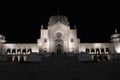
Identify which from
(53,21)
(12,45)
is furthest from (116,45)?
(12,45)

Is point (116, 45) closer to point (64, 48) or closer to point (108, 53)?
point (108, 53)

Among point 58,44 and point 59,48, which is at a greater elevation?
point 58,44

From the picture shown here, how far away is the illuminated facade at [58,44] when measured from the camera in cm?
5297

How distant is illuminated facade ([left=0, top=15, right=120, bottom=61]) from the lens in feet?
174

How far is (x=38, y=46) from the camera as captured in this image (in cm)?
5444

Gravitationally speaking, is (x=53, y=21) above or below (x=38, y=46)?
above

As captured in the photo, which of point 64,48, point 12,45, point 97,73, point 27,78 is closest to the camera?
point 27,78

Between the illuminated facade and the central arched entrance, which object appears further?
the illuminated facade

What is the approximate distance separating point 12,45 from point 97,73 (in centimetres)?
4119

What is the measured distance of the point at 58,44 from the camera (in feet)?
174

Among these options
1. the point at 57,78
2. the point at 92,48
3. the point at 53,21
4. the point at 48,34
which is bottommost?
the point at 57,78

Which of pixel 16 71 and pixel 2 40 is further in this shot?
pixel 2 40

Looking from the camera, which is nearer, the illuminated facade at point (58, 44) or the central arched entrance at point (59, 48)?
the central arched entrance at point (59, 48)

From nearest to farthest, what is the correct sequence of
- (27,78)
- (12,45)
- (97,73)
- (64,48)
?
(27,78) < (97,73) < (64,48) < (12,45)
